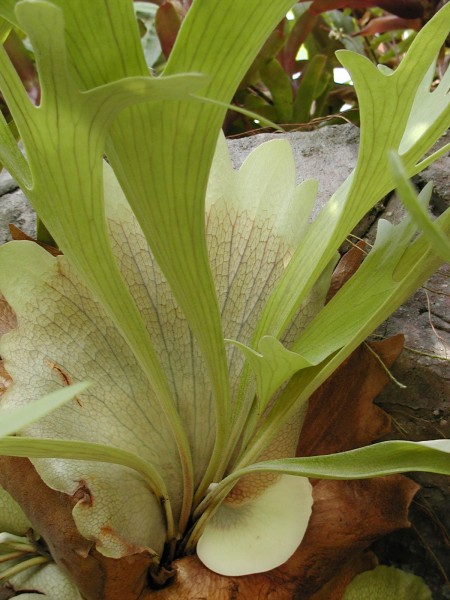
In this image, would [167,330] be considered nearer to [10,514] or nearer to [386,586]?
[10,514]

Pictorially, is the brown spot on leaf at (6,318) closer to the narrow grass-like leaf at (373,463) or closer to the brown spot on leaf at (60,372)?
the brown spot on leaf at (60,372)

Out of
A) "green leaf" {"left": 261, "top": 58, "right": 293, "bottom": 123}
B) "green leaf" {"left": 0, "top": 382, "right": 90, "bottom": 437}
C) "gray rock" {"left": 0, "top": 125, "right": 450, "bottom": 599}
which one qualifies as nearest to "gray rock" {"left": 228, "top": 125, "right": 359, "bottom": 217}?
"gray rock" {"left": 0, "top": 125, "right": 450, "bottom": 599}

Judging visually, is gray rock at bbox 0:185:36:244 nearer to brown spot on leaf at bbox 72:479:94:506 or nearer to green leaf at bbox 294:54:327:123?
brown spot on leaf at bbox 72:479:94:506

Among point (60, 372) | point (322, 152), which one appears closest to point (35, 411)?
point (60, 372)

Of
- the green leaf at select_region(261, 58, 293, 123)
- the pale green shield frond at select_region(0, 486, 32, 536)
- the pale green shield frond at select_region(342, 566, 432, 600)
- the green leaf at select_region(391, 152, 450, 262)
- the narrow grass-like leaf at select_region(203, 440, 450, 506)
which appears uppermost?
the green leaf at select_region(391, 152, 450, 262)

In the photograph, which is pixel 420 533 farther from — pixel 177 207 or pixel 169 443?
pixel 177 207

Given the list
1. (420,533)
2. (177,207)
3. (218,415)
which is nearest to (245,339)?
(218,415)
